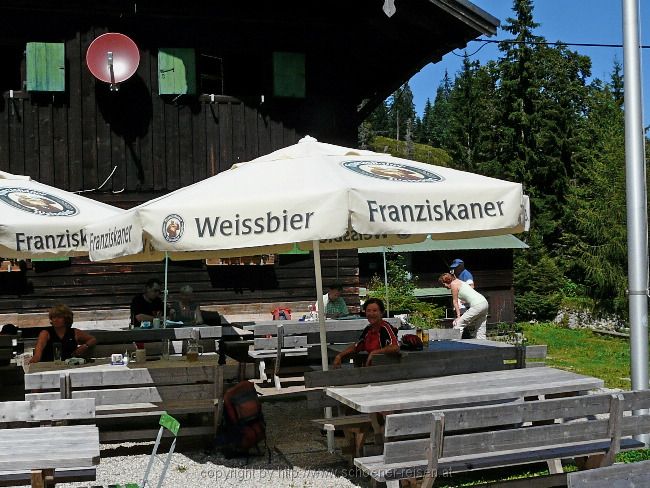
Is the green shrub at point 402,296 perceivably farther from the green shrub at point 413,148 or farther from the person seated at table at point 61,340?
the green shrub at point 413,148

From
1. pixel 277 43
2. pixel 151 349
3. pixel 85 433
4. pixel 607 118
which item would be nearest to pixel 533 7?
pixel 607 118

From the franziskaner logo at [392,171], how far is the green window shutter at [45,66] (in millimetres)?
8838

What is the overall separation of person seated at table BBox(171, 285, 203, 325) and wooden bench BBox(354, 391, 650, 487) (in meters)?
6.71

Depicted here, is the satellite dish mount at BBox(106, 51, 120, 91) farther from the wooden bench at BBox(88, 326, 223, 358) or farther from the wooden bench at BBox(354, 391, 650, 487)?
the wooden bench at BBox(354, 391, 650, 487)

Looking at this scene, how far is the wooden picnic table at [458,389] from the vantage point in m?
5.85

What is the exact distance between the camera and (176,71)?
14.8 metres

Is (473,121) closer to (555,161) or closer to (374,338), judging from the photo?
(555,161)

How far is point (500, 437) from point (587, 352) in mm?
13657

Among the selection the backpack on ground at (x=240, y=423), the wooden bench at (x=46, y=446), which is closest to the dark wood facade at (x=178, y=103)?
the backpack on ground at (x=240, y=423)

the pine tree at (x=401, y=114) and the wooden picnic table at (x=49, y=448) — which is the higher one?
the pine tree at (x=401, y=114)

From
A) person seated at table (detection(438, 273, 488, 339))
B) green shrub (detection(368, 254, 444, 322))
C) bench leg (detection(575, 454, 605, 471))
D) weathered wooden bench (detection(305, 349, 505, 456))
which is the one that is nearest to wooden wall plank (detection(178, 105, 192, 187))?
person seated at table (detection(438, 273, 488, 339))

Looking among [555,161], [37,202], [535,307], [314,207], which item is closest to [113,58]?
[37,202]

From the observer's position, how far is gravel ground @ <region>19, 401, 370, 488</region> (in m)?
6.52

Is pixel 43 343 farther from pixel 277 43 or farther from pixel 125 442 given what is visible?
pixel 277 43
